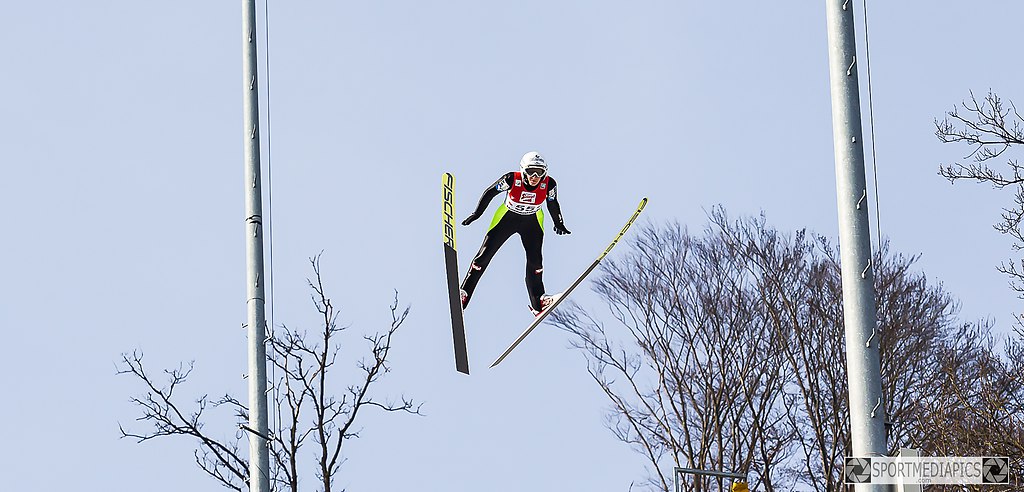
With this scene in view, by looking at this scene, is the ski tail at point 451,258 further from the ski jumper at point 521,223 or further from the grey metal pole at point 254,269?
the grey metal pole at point 254,269

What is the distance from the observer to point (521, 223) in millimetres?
14859

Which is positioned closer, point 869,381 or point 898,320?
point 869,381

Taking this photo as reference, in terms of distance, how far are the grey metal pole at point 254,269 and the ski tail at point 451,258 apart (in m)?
2.54

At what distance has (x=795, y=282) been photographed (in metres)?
34.9

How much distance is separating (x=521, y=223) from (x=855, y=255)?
795 cm

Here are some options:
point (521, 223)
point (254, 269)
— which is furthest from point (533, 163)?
point (254, 269)

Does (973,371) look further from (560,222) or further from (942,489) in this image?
(560,222)

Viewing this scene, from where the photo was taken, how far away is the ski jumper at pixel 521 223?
1477cm

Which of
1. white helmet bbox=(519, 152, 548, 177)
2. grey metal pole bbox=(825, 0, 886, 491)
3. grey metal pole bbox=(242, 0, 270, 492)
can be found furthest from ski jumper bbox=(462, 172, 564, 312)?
grey metal pole bbox=(825, 0, 886, 491)

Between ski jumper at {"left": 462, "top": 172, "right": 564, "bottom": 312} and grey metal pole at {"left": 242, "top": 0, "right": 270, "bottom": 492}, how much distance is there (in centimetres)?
294

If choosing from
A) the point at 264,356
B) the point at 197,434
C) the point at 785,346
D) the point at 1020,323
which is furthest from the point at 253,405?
the point at 785,346

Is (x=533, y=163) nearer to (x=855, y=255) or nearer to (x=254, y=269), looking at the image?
(x=254, y=269)

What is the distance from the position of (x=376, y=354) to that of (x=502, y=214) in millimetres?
1987

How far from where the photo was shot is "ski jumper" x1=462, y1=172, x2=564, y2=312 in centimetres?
1477
